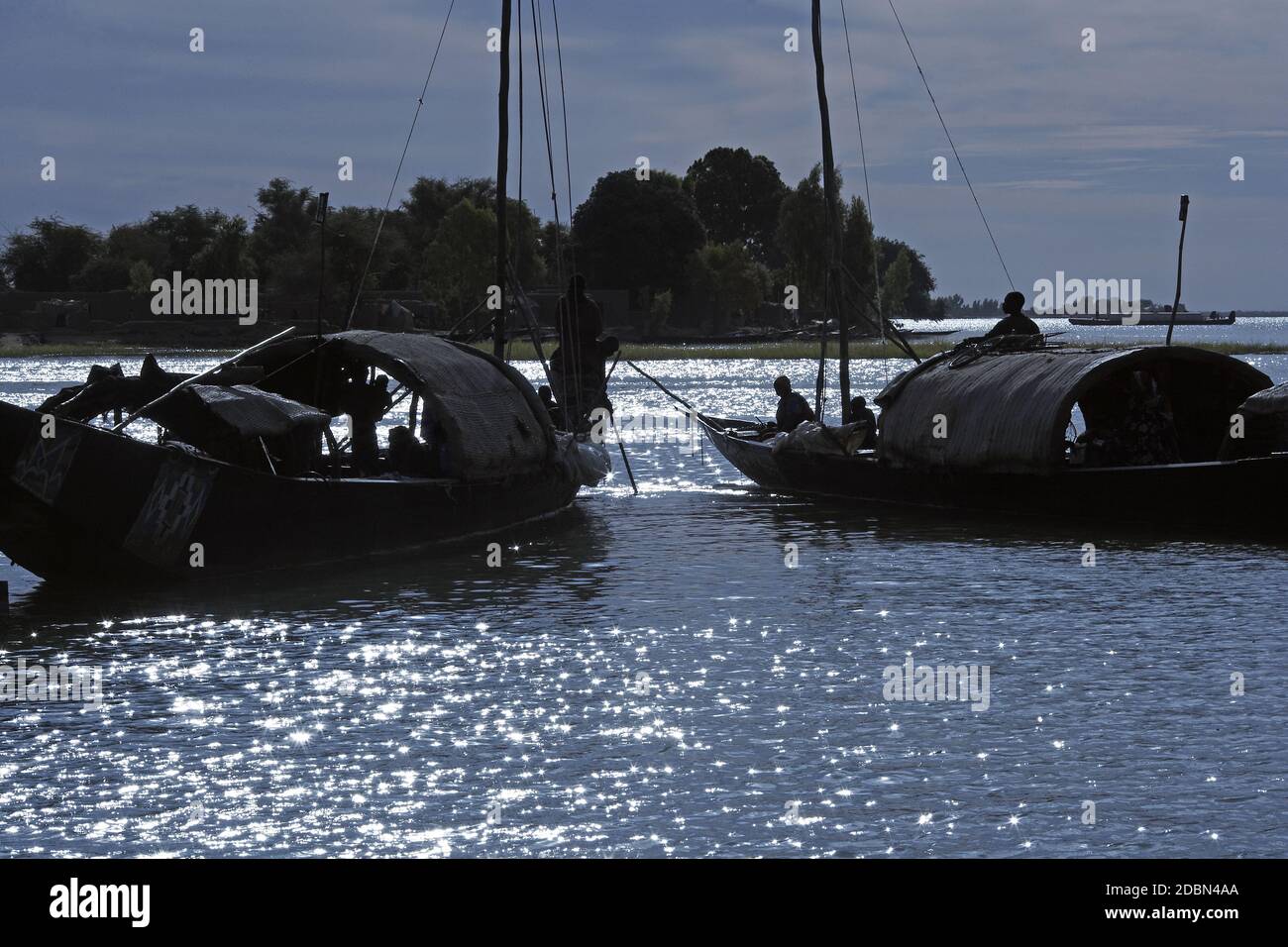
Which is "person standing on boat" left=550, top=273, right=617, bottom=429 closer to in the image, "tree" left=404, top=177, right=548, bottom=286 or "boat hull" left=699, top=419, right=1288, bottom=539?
"boat hull" left=699, top=419, right=1288, bottom=539

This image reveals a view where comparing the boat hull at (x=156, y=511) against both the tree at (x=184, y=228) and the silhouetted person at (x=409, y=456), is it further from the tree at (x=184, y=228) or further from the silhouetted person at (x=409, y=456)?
the tree at (x=184, y=228)

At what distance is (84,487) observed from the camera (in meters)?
15.5

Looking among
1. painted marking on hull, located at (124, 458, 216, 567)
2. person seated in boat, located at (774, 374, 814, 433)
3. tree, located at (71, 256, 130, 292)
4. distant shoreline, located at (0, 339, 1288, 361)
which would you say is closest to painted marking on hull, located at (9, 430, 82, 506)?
painted marking on hull, located at (124, 458, 216, 567)

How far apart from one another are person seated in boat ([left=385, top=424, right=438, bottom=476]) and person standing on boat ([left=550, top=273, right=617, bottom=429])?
5.69 m

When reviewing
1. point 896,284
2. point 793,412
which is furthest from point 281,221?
point 793,412

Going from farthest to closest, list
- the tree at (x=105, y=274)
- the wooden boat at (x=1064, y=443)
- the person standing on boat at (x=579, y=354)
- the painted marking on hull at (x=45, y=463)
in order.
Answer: the tree at (x=105, y=274) < the person standing on boat at (x=579, y=354) < the wooden boat at (x=1064, y=443) < the painted marking on hull at (x=45, y=463)

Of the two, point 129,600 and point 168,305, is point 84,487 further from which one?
point 168,305

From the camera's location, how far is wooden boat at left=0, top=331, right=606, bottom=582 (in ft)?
51.2

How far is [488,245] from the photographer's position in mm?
116750

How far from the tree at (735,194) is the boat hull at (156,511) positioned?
133 metres

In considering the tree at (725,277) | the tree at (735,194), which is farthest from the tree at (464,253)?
the tree at (735,194)

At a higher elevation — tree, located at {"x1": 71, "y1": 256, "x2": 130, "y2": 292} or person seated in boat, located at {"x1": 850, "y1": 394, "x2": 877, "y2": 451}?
tree, located at {"x1": 71, "y1": 256, "x2": 130, "y2": 292}

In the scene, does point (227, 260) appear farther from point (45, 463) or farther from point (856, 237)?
point (45, 463)

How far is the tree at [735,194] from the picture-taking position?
15025 cm
